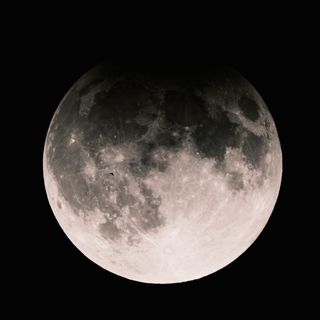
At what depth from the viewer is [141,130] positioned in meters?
3.63

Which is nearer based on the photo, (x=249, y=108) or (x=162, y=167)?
(x=162, y=167)

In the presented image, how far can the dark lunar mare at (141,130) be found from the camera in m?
3.64

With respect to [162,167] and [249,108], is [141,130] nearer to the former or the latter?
[162,167]

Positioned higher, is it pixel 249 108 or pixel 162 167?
pixel 249 108

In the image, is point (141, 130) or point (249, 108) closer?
point (141, 130)

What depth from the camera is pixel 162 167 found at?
362cm

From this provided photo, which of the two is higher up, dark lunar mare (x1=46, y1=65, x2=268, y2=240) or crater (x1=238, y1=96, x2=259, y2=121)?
crater (x1=238, y1=96, x2=259, y2=121)

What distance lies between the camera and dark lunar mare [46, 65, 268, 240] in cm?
364

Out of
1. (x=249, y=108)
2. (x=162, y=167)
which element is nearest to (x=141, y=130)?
(x=162, y=167)

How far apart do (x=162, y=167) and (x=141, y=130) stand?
305mm

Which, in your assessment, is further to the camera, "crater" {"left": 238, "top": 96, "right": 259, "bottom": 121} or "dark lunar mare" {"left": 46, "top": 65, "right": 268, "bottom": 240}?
"crater" {"left": 238, "top": 96, "right": 259, "bottom": 121}

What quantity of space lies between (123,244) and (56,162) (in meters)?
0.83

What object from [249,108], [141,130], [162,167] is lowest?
[162,167]

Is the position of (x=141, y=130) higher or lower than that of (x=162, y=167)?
higher
